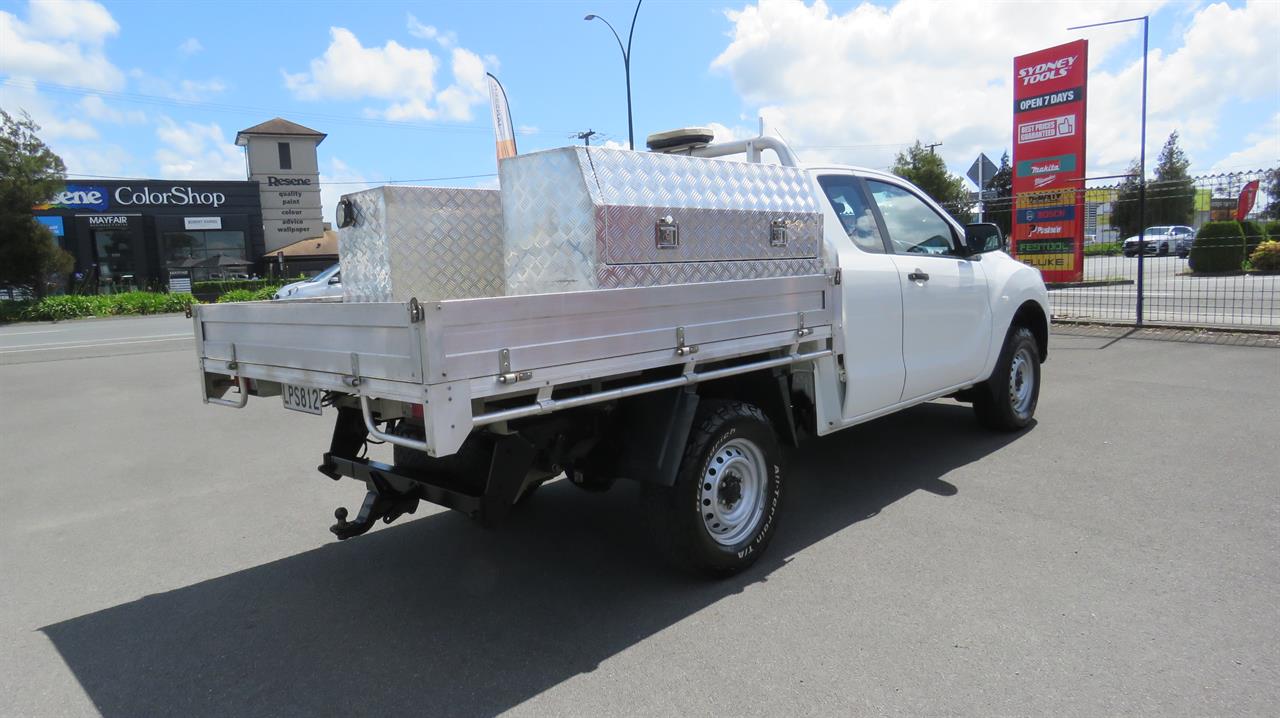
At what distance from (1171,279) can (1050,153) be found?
13.7ft

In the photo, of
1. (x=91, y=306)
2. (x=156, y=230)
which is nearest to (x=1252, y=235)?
(x=91, y=306)

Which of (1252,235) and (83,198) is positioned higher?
(83,198)

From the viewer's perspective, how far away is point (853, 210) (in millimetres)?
5109

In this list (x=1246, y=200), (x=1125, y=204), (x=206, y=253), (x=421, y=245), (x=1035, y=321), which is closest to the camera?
(x=421, y=245)

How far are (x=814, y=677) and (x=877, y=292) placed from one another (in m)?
2.56

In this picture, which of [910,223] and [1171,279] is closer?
[910,223]

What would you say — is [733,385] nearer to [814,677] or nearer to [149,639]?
[814,677]

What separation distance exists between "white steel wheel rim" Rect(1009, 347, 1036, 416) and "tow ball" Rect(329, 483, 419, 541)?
482cm

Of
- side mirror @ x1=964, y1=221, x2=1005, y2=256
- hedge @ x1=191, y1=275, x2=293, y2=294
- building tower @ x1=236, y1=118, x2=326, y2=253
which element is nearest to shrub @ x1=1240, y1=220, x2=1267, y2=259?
side mirror @ x1=964, y1=221, x2=1005, y2=256

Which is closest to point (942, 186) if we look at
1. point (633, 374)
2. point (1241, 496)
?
point (1241, 496)

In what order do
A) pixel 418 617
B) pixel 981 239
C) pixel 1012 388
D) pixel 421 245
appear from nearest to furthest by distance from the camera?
pixel 418 617 < pixel 421 245 < pixel 981 239 < pixel 1012 388

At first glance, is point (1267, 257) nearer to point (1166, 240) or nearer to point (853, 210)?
point (1166, 240)

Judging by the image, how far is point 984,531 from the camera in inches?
176

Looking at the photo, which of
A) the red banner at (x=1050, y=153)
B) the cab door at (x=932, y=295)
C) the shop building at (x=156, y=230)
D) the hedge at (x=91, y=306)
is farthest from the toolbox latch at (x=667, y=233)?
the shop building at (x=156, y=230)
